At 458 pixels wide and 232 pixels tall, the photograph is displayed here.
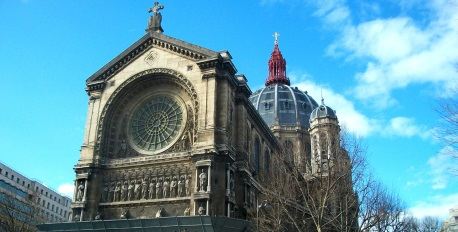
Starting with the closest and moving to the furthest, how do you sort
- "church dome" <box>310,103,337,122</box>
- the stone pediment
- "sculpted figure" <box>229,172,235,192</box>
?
"sculpted figure" <box>229,172,235,192</box>
the stone pediment
"church dome" <box>310,103,337,122</box>

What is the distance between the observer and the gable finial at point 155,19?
43.3m

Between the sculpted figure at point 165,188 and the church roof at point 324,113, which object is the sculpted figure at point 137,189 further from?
the church roof at point 324,113

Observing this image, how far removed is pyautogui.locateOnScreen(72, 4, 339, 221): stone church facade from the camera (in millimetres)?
35062

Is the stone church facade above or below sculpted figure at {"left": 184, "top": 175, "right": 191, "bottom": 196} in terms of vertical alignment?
above

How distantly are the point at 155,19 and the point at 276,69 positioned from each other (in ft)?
188

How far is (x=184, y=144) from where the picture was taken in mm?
37562

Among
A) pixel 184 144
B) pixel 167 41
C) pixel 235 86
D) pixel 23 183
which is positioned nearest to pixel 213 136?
pixel 184 144

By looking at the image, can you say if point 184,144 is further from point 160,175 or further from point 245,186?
point 245,186

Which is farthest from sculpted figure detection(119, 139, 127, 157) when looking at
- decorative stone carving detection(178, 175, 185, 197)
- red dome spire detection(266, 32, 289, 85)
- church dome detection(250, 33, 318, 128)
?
red dome spire detection(266, 32, 289, 85)

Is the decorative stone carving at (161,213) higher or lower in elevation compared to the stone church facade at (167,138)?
lower

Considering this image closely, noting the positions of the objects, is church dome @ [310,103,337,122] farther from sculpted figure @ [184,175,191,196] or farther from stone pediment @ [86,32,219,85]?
sculpted figure @ [184,175,191,196]

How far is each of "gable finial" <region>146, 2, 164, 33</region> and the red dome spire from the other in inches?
2129

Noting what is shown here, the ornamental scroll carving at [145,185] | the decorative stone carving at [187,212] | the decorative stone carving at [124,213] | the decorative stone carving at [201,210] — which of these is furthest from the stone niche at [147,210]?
the decorative stone carving at [201,210]

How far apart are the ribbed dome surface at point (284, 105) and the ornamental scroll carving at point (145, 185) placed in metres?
45.3
